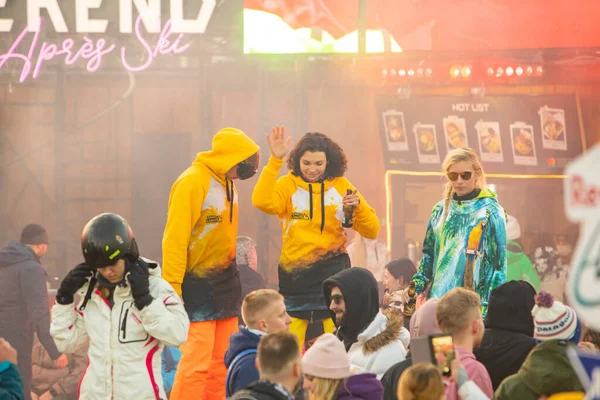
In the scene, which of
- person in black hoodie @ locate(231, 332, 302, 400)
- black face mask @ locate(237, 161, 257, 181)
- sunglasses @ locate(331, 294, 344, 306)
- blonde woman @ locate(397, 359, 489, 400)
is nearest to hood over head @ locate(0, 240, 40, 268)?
black face mask @ locate(237, 161, 257, 181)

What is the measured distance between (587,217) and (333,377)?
228 centimetres

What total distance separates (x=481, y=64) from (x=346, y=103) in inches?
116

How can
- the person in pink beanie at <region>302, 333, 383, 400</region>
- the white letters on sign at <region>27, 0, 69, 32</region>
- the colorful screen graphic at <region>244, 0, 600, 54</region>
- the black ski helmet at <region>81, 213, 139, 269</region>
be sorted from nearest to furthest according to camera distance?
the person in pink beanie at <region>302, 333, 383, 400</region> → the black ski helmet at <region>81, 213, 139, 269</region> → the colorful screen graphic at <region>244, 0, 600, 54</region> → the white letters on sign at <region>27, 0, 69, 32</region>

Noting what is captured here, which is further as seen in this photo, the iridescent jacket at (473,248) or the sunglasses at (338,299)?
the iridescent jacket at (473,248)

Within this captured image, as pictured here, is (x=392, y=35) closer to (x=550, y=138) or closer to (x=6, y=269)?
(x=550, y=138)

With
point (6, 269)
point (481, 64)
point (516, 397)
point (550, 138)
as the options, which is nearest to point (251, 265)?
point (6, 269)

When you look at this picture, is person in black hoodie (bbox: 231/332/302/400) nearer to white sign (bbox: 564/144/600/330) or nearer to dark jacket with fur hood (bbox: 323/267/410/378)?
dark jacket with fur hood (bbox: 323/267/410/378)

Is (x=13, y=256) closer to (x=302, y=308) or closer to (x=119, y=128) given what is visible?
(x=302, y=308)

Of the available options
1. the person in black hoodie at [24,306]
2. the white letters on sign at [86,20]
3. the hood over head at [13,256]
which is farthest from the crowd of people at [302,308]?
the white letters on sign at [86,20]

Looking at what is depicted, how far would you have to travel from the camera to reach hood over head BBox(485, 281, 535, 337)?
199 inches

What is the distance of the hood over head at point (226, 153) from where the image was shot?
6375mm

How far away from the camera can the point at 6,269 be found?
9.01 m

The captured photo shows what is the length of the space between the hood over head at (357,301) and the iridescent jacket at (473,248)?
2.47 feet

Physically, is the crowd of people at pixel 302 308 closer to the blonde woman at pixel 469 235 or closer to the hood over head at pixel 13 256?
the blonde woman at pixel 469 235
